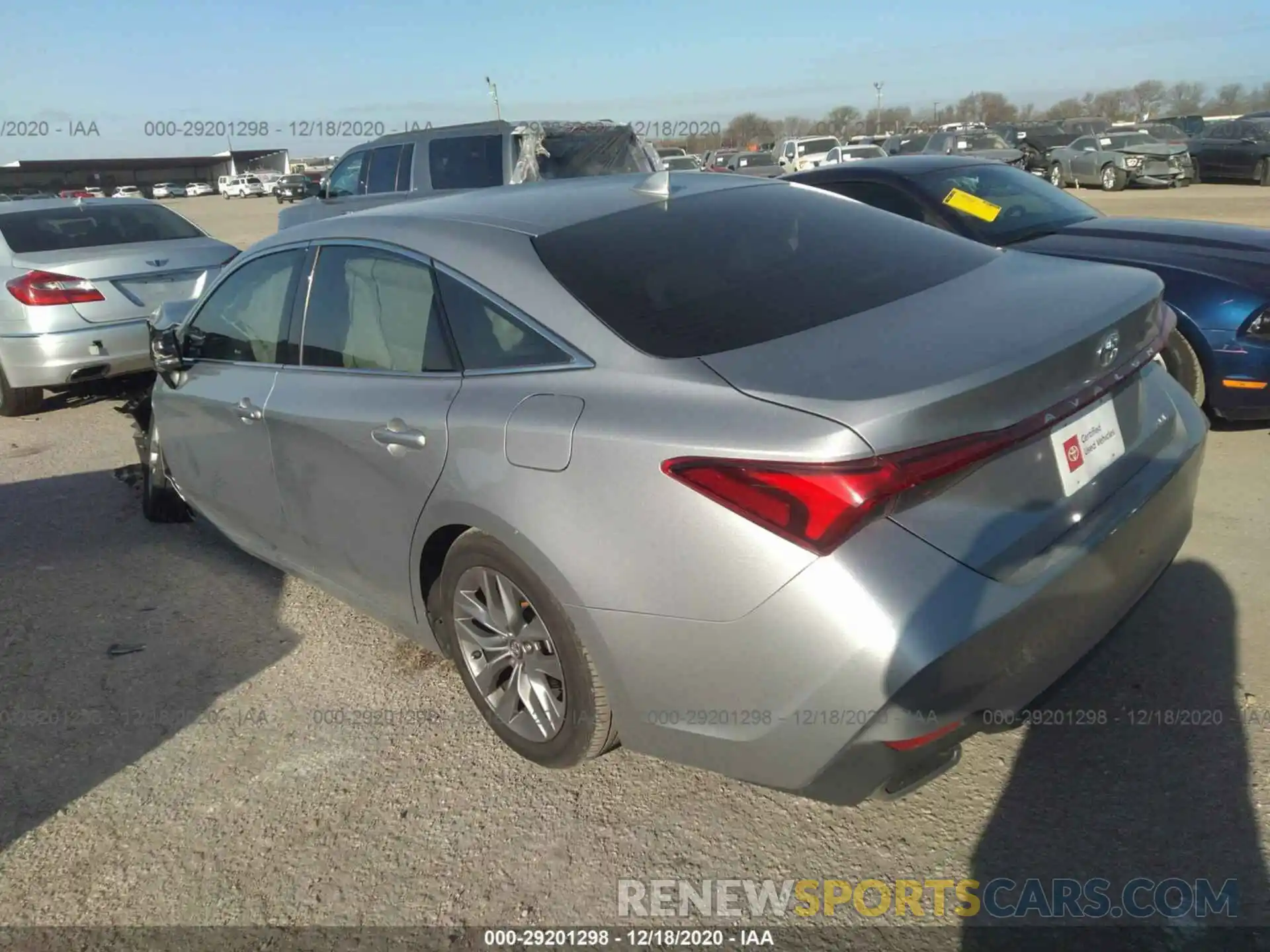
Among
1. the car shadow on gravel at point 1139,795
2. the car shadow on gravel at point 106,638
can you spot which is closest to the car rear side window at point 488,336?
the car shadow on gravel at point 1139,795

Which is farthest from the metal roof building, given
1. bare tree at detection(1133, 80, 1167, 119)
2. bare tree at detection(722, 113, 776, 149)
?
bare tree at detection(1133, 80, 1167, 119)

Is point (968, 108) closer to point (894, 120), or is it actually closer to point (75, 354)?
point (894, 120)

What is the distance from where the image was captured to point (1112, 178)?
23062 millimetres

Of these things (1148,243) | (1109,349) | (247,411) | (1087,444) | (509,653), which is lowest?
(509,653)

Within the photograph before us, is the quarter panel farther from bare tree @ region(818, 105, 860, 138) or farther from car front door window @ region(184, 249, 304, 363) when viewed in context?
bare tree @ region(818, 105, 860, 138)

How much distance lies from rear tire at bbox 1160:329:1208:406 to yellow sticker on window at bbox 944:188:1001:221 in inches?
52.1

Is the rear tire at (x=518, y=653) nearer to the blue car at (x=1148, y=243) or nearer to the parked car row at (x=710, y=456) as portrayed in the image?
the parked car row at (x=710, y=456)

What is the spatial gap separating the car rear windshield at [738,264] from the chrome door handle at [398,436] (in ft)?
2.01

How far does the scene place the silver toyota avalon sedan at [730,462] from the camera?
2031 millimetres

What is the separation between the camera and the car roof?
300 centimetres

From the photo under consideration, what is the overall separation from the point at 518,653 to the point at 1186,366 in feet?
12.3

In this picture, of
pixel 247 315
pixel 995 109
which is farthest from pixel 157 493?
pixel 995 109

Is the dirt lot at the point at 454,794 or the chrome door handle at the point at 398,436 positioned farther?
the chrome door handle at the point at 398,436

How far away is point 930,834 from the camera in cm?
252
